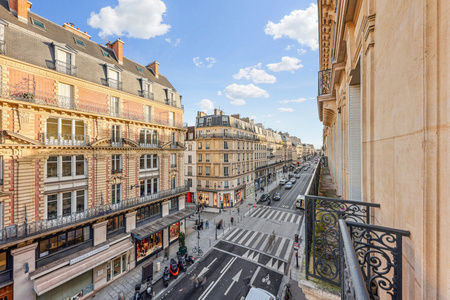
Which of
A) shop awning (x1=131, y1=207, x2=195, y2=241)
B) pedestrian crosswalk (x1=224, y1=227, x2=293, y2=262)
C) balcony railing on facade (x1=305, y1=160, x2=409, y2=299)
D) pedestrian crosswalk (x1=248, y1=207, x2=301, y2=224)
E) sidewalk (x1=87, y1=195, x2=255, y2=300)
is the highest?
balcony railing on facade (x1=305, y1=160, x2=409, y2=299)

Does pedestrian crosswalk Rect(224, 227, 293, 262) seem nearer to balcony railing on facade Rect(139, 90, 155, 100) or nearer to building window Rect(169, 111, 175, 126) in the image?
building window Rect(169, 111, 175, 126)

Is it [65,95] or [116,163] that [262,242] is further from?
[65,95]

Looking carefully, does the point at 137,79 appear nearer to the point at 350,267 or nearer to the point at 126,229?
the point at 126,229

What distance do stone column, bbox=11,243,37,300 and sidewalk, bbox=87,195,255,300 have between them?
13.3ft

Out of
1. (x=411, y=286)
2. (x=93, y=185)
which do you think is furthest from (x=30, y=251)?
(x=411, y=286)

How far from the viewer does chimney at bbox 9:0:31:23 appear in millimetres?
12547

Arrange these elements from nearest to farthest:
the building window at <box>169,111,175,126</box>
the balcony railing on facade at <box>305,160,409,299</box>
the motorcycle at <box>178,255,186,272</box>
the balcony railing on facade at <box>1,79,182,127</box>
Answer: the balcony railing on facade at <box>305,160,409,299</box>, the balcony railing on facade at <box>1,79,182,127</box>, the motorcycle at <box>178,255,186,272</box>, the building window at <box>169,111,175,126</box>

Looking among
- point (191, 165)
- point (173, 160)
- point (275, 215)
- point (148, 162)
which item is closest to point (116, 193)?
point (148, 162)

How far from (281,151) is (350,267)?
73461 millimetres

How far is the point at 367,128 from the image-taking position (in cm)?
417

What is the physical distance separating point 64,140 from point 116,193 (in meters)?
5.95

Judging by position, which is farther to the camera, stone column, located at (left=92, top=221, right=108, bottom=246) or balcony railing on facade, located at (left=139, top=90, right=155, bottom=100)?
balcony railing on facade, located at (left=139, top=90, right=155, bottom=100)

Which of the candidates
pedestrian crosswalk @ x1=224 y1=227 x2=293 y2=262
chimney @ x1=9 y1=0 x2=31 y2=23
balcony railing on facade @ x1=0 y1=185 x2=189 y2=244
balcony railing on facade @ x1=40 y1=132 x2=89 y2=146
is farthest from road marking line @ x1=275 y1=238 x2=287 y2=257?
chimney @ x1=9 y1=0 x2=31 y2=23

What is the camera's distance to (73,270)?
41.2 ft
